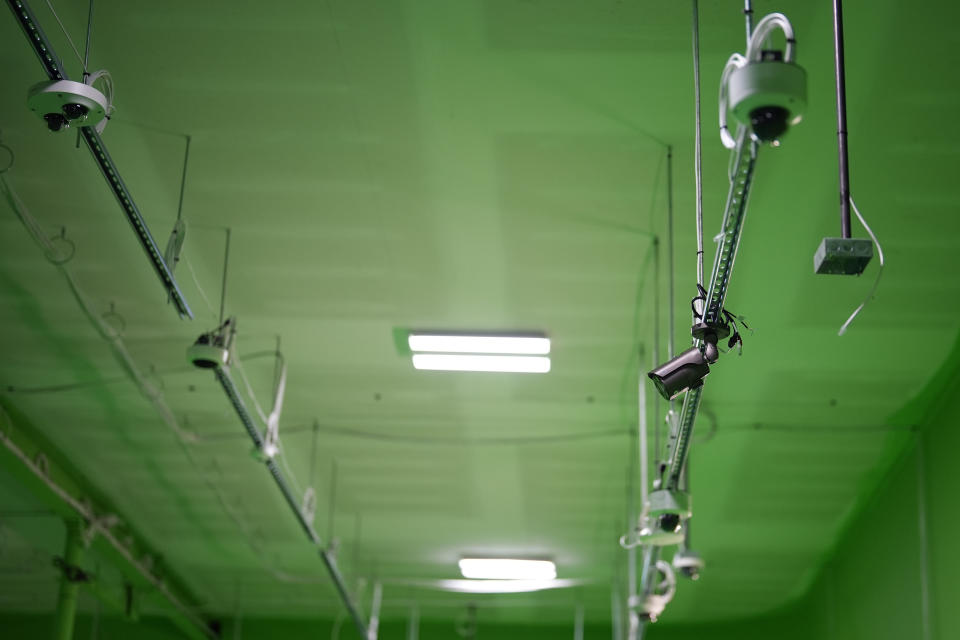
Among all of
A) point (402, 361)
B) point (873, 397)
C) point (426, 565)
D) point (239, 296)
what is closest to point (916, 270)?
point (873, 397)

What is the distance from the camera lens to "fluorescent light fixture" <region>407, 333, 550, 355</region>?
6961 millimetres

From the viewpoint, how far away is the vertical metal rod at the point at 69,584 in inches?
370

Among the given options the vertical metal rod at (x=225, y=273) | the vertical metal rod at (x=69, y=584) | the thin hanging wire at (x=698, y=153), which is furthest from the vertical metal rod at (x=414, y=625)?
the thin hanging wire at (x=698, y=153)

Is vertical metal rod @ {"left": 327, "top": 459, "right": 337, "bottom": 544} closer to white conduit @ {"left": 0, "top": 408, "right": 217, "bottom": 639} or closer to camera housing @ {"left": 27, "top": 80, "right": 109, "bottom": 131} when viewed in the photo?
white conduit @ {"left": 0, "top": 408, "right": 217, "bottom": 639}

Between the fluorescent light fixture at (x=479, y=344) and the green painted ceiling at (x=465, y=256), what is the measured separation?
0.09m

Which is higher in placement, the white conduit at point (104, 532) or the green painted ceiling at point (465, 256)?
the green painted ceiling at point (465, 256)

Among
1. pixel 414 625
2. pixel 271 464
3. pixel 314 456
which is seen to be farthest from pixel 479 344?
pixel 414 625

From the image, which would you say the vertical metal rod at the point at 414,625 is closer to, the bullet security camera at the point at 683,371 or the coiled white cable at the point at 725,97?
the bullet security camera at the point at 683,371

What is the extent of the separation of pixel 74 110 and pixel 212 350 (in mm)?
1919

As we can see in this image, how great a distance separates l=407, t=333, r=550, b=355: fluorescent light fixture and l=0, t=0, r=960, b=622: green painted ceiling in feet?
0.30

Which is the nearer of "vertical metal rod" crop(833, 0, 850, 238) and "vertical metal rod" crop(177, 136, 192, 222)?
"vertical metal rod" crop(833, 0, 850, 238)

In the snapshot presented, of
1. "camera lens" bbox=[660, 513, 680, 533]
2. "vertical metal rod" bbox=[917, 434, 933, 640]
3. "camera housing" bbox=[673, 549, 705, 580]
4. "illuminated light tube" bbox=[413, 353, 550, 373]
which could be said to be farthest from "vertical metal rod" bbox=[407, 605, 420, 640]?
"camera lens" bbox=[660, 513, 680, 533]

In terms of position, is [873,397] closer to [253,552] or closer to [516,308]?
[516,308]

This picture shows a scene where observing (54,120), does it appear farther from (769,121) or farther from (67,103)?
(769,121)
